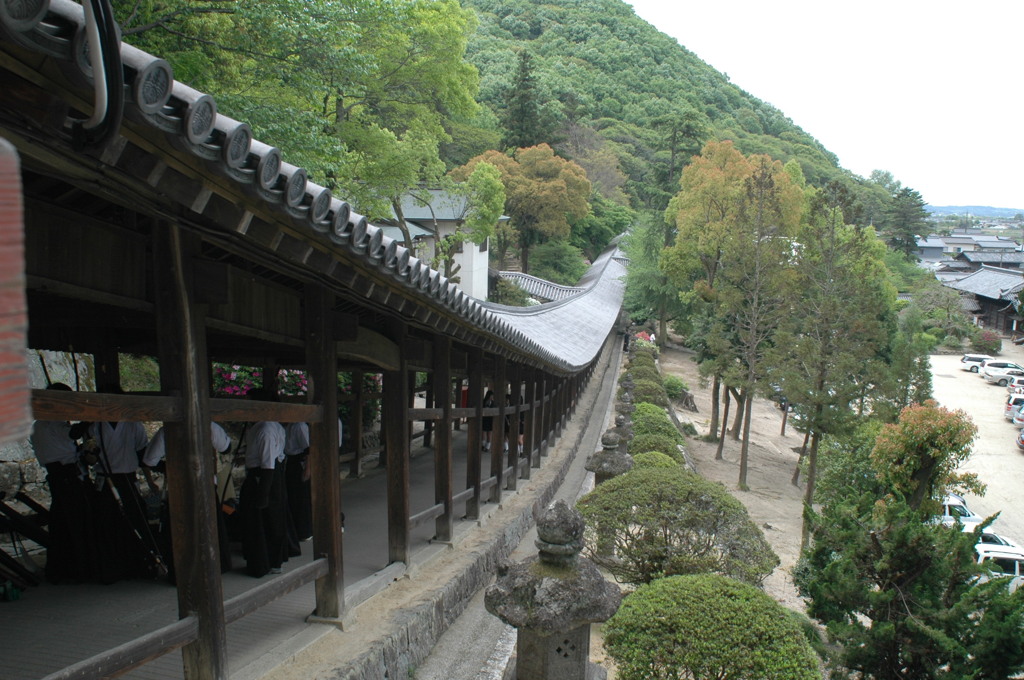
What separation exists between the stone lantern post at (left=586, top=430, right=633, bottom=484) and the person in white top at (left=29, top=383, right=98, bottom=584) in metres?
6.08

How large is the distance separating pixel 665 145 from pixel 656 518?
48.7m

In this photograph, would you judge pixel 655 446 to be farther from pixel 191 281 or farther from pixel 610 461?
pixel 191 281

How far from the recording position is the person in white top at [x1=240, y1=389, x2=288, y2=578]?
242 inches

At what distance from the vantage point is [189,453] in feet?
13.0

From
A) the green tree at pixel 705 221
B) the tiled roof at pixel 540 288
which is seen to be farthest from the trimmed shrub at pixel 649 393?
the tiled roof at pixel 540 288

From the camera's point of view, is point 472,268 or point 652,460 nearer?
point 652,460

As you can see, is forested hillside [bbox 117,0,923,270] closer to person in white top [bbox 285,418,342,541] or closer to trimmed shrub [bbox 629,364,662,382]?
person in white top [bbox 285,418,342,541]

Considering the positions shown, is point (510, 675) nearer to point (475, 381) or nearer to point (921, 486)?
point (475, 381)

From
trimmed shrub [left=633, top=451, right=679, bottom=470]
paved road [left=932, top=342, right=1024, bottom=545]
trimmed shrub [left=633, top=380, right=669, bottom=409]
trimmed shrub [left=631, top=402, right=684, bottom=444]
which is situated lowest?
paved road [left=932, top=342, right=1024, bottom=545]

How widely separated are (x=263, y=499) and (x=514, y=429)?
5617 mm

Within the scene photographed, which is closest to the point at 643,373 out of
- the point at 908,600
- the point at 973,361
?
the point at 908,600

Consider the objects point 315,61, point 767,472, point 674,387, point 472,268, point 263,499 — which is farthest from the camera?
point 472,268

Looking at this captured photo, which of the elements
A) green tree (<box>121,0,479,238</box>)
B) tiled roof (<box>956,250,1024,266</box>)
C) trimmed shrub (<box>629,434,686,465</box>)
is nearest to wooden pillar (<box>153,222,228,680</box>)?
green tree (<box>121,0,479,238</box>)

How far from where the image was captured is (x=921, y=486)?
37.8 feet
